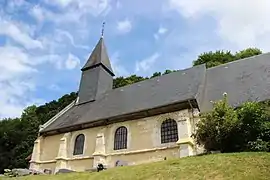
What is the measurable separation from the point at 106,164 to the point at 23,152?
2169cm

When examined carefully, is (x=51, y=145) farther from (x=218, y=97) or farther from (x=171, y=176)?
(x=171, y=176)

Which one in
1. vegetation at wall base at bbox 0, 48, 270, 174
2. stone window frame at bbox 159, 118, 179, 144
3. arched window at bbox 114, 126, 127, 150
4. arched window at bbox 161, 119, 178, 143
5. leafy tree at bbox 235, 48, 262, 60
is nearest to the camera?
stone window frame at bbox 159, 118, 179, 144

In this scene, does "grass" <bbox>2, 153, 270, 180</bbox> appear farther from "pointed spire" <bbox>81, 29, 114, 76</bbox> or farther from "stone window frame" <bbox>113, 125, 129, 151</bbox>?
"pointed spire" <bbox>81, 29, 114, 76</bbox>

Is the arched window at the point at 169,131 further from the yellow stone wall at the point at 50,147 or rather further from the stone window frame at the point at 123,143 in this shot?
the yellow stone wall at the point at 50,147

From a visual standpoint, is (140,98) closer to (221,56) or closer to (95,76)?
(95,76)

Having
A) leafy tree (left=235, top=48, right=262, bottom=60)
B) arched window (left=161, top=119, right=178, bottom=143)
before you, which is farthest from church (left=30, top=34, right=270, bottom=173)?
leafy tree (left=235, top=48, right=262, bottom=60)

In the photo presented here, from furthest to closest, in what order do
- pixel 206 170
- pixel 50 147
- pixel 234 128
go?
1. pixel 50 147
2. pixel 234 128
3. pixel 206 170

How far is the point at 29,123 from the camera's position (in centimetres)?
4259

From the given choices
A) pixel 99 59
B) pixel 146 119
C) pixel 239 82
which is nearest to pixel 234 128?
pixel 239 82

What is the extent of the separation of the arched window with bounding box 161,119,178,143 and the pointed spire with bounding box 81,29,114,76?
40.3 feet

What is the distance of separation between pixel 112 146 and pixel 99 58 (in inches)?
465

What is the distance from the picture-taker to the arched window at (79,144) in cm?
2182

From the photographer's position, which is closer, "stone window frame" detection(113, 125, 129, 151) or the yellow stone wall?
"stone window frame" detection(113, 125, 129, 151)

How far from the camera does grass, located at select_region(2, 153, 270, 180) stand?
10.4 metres
